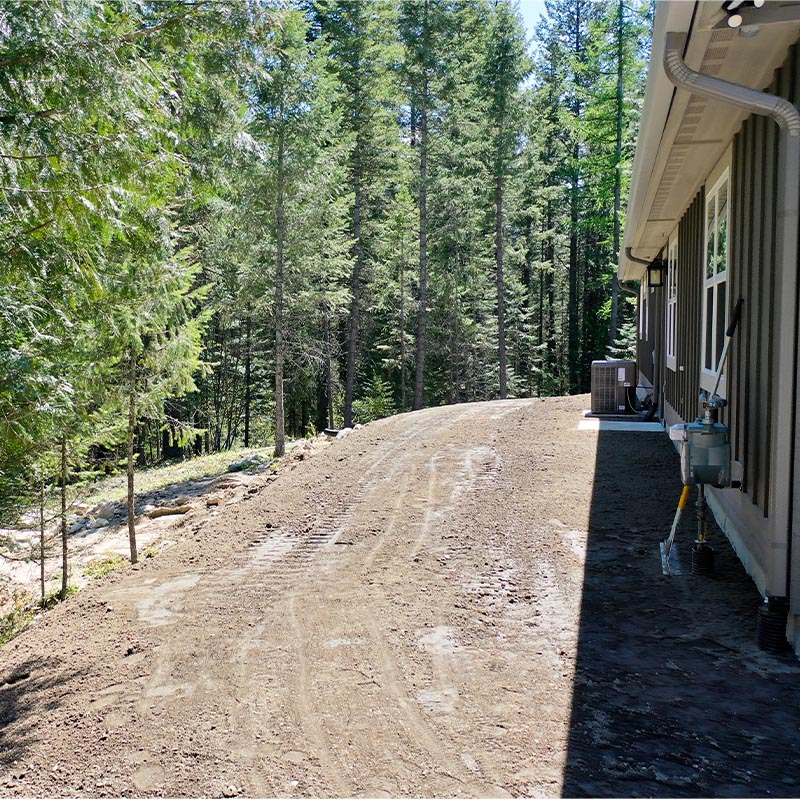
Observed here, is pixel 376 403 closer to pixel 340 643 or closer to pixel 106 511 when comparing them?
pixel 106 511

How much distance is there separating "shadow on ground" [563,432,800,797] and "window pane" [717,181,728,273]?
7.59ft

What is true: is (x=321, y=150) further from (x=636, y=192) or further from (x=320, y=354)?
(x=636, y=192)

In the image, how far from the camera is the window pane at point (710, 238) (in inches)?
247

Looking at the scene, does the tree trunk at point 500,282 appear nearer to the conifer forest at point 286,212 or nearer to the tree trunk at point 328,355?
the conifer forest at point 286,212

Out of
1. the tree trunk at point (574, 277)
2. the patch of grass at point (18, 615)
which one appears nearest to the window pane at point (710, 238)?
the patch of grass at point (18, 615)

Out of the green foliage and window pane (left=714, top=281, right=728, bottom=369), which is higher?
window pane (left=714, top=281, right=728, bottom=369)

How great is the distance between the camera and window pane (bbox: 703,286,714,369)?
619cm

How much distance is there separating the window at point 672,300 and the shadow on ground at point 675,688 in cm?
490

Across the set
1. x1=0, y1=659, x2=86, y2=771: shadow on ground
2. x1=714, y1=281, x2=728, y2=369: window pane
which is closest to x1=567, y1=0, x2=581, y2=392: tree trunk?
x1=714, y1=281, x2=728, y2=369: window pane

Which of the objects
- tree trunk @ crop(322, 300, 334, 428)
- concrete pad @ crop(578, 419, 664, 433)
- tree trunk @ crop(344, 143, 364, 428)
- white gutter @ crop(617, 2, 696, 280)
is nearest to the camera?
white gutter @ crop(617, 2, 696, 280)

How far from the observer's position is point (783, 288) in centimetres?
338

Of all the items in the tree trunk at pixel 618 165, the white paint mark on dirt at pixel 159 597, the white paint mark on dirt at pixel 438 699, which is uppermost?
the tree trunk at pixel 618 165

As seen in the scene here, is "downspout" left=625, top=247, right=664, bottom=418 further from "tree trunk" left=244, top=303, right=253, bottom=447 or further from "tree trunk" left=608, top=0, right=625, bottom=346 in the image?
"tree trunk" left=244, top=303, right=253, bottom=447

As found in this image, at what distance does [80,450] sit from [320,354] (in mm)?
11066
